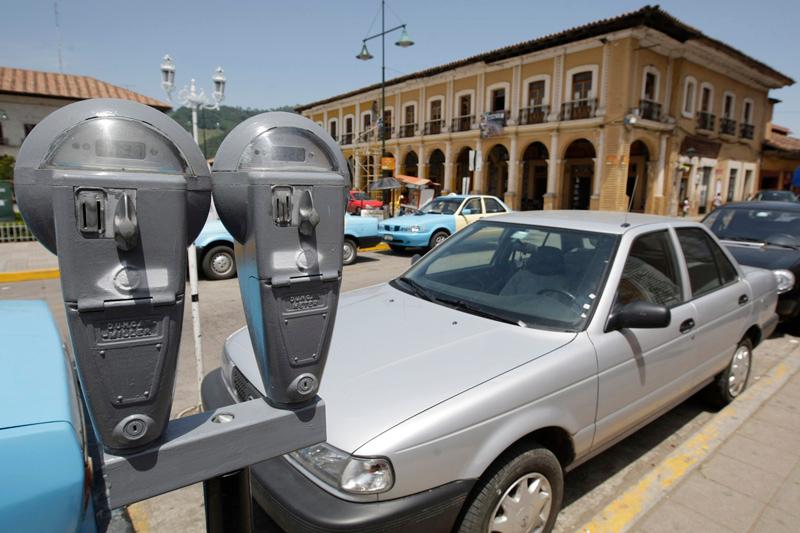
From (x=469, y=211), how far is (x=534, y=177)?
1683cm

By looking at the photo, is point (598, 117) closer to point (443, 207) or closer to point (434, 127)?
point (434, 127)

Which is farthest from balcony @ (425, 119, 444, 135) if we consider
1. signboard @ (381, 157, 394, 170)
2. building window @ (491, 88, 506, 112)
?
signboard @ (381, 157, 394, 170)

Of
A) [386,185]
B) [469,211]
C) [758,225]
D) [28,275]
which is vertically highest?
[386,185]

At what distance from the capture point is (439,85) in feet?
92.2

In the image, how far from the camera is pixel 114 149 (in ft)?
3.44

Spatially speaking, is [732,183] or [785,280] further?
[732,183]

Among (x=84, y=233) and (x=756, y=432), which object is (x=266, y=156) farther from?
(x=756, y=432)

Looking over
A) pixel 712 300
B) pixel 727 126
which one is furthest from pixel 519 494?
pixel 727 126

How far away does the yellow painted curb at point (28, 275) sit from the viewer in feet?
27.1

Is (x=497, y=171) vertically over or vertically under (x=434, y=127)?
under

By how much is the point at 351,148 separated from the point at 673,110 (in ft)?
63.8

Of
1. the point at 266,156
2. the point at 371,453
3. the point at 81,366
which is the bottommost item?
the point at 371,453

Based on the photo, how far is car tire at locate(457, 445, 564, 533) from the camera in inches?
76.0

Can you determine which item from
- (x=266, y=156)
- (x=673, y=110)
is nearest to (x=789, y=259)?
(x=266, y=156)
